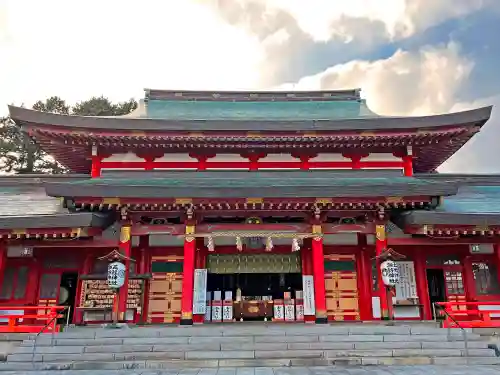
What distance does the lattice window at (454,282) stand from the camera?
1628cm

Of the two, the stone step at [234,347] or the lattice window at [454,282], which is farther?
the lattice window at [454,282]

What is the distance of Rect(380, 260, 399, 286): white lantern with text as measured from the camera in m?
13.9

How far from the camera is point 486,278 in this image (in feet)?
53.0

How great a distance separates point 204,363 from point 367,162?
36.5 ft

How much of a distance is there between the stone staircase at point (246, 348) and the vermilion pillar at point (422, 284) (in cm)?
345

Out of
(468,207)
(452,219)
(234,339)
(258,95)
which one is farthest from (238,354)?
(258,95)

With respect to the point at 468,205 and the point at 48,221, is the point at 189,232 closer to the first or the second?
the point at 48,221

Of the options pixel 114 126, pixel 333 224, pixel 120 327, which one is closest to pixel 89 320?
pixel 120 327

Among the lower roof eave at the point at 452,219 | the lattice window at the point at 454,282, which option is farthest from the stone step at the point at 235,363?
the lattice window at the point at 454,282

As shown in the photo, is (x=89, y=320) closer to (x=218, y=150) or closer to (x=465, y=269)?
(x=218, y=150)

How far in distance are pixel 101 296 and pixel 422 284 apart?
13.0m

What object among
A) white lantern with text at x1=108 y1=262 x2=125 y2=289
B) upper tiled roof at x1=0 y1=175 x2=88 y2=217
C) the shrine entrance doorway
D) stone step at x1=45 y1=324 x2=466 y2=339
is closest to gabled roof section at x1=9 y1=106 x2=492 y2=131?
upper tiled roof at x1=0 y1=175 x2=88 y2=217

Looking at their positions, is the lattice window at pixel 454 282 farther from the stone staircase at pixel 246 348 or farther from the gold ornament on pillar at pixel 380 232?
the stone staircase at pixel 246 348

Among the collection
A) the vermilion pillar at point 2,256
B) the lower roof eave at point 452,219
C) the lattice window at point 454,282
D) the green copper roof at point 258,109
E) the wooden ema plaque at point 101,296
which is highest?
the green copper roof at point 258,109
